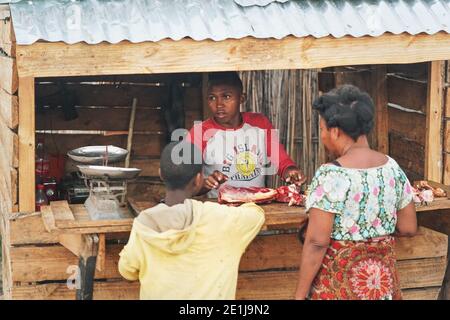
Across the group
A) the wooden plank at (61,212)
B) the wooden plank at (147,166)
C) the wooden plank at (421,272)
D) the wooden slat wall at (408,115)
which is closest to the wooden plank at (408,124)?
the wooden slat wall at (408,115)

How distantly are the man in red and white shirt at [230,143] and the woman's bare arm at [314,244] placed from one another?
1.68m

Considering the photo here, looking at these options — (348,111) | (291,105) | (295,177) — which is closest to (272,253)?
(295,177)

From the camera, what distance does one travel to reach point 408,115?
783 cm

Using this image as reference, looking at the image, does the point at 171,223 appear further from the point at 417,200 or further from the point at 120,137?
the point at 120,137

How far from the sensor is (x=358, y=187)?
500 centimetres

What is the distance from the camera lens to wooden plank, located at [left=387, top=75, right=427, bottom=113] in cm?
756

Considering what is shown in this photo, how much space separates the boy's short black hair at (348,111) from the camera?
16.5 feet

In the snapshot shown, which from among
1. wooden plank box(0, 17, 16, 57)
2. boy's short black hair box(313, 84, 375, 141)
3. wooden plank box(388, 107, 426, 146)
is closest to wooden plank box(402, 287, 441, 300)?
wooden plank box(388, 107, 426, 146)

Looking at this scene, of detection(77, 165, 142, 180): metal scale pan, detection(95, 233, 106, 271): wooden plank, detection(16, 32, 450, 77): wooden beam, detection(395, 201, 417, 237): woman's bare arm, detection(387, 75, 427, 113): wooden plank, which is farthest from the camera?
detection(387, 75, 427, 113): wooden plank

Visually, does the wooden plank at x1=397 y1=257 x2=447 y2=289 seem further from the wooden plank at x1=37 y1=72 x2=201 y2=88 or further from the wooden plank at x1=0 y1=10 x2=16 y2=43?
the wooden plank at x1=0 y1=10 x2=16 y2=43

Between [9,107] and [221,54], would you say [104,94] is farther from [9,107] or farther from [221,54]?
[221,54]

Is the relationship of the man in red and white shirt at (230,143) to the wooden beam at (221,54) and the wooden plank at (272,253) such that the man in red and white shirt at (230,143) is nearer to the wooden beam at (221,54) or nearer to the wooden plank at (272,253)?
the wooden plank at (272,253)

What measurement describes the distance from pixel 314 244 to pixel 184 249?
762mm

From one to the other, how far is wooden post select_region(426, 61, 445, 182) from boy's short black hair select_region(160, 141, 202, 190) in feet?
8.38
